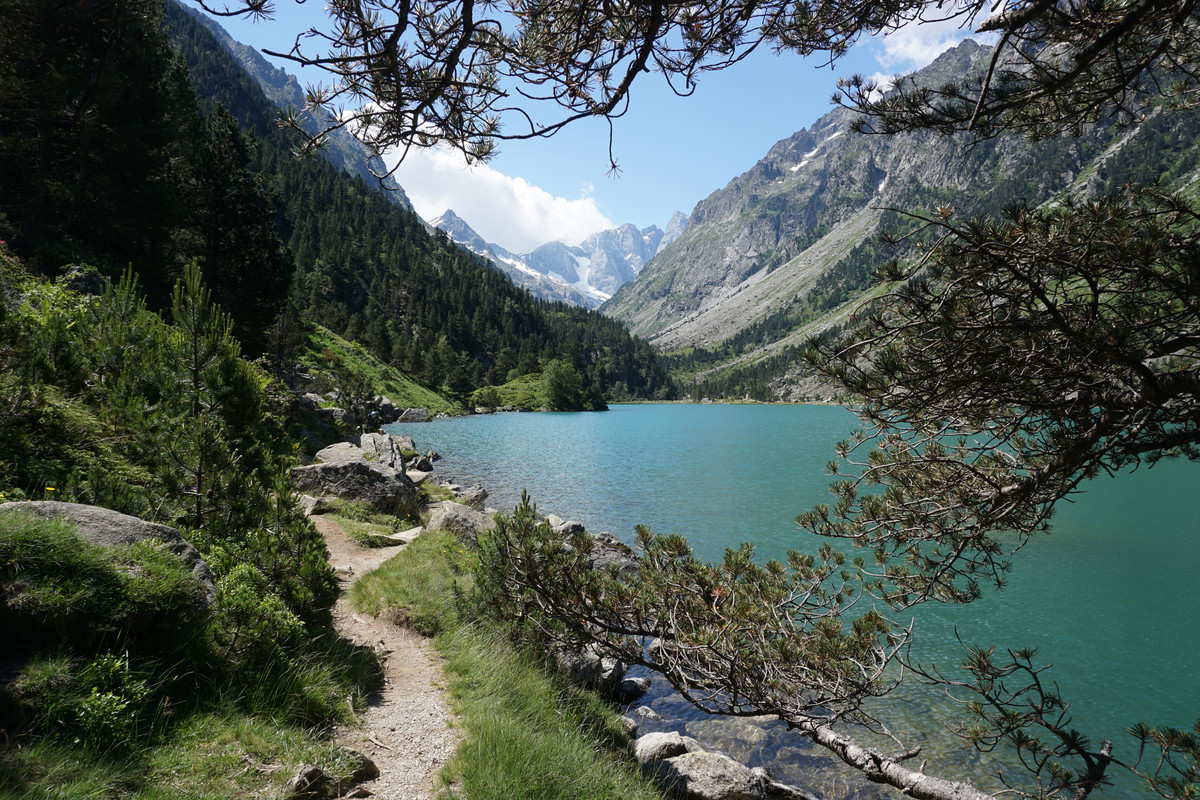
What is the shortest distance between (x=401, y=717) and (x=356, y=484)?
38.4 ft

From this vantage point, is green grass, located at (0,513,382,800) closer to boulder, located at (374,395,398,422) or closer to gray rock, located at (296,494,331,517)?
gray rock, located at (296,494,331,517)

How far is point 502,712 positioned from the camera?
5824 millimetres

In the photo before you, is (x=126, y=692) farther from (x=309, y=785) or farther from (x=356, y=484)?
(x=356, y=484)

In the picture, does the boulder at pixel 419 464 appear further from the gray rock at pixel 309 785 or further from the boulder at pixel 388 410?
the boulder at pixel 388 410

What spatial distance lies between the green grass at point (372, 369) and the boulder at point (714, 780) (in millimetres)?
50513

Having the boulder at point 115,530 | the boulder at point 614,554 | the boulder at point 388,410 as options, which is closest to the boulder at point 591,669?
the boulder at point 115,530

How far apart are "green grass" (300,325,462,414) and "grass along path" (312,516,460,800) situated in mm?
47436

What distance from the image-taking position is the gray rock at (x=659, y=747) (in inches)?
288

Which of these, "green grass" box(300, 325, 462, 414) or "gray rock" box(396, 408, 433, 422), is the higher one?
"green grass" box(300, 325, 462, 414)

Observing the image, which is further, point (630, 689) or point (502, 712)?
point (630, 689)

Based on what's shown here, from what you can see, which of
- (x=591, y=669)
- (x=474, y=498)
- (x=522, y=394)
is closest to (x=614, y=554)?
(x=474, y=498)

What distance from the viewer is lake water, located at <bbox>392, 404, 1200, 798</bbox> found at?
9172 mm

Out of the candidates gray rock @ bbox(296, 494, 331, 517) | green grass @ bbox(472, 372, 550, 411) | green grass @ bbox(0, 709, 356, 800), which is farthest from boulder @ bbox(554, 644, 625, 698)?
green grass @ bbox(472, 372, 550, 411)

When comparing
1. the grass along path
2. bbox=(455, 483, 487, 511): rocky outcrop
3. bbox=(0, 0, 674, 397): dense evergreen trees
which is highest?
bbox=(0, 0, 674, 397): dense evergreen trees
